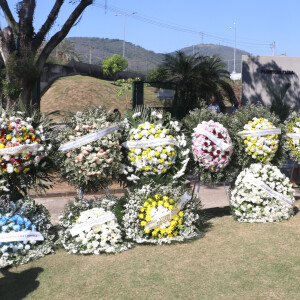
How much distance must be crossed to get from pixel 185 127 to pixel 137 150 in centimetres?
148

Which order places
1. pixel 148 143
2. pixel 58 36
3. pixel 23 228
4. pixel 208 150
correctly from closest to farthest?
pixel 23 228 → pixel 148 143 → pixel 208 150 → pixel 58 36

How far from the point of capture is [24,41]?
12109 mm

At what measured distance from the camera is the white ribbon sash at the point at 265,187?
262 inches

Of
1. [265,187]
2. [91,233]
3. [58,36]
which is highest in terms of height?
[58,36]

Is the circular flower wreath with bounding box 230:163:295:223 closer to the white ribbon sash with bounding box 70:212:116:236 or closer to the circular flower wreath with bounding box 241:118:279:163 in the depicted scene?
the circular flower wreath with bounding box 241:118:279:163

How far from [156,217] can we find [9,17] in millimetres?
8439

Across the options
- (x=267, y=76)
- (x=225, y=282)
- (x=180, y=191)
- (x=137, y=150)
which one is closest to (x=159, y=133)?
(x=137, y=150)

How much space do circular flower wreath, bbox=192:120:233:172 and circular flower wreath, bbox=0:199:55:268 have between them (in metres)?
2.37

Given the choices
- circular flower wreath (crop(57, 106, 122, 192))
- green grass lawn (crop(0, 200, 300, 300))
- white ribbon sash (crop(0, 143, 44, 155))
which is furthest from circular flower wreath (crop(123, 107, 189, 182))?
white ribbon sash (crop(0, 143, 44, 155))

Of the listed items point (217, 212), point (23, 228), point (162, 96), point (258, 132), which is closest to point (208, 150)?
point (258, 132)

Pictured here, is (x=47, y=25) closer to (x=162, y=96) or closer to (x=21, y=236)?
(x=162, y=96)

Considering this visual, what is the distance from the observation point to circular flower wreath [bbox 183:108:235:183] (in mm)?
6539

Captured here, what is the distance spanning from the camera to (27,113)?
19.3 ft

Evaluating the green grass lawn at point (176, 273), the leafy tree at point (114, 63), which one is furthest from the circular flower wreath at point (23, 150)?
the leafy tree at point (114, 63)
